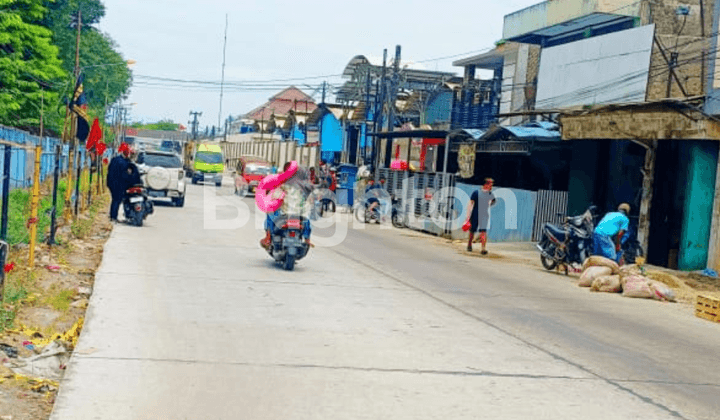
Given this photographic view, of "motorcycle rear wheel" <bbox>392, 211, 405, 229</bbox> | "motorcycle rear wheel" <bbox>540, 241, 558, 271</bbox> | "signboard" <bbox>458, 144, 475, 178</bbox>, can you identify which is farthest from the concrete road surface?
"motorcycle rear wheel" <bbox>392, 211, 405, 229</bbox>

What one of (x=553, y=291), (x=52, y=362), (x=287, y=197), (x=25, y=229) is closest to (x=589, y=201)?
(x=553, y=291)

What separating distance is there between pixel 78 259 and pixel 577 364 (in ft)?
31.5

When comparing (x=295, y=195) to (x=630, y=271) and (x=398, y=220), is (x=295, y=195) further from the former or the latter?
(x=398, y=220)

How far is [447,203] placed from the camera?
3014 centimetres

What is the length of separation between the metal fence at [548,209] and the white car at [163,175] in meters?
11.4

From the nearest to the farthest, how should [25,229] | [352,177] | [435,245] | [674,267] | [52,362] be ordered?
1. [52,362]
2. [25,229]
3. [674,267]
4. [435,245]
5. [352,177]

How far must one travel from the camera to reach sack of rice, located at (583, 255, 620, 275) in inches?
699

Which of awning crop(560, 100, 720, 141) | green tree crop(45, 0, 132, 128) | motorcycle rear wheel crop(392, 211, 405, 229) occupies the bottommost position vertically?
motorcycle rear wheel crop(392, 211, 405, 229)

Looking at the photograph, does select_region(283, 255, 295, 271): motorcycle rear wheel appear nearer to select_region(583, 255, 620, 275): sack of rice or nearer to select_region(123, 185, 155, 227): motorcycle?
select_region(583, 255, 620, 275): sack of rice

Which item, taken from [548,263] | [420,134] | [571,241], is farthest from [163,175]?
[571,241]

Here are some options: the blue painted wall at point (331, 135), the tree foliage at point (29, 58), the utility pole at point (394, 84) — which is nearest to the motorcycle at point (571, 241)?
the utility pole at point (394, 84)

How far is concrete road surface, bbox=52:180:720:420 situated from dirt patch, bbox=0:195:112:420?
0.78ft

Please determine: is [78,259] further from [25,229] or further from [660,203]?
[660,203]

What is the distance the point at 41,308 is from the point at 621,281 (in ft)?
33.1
